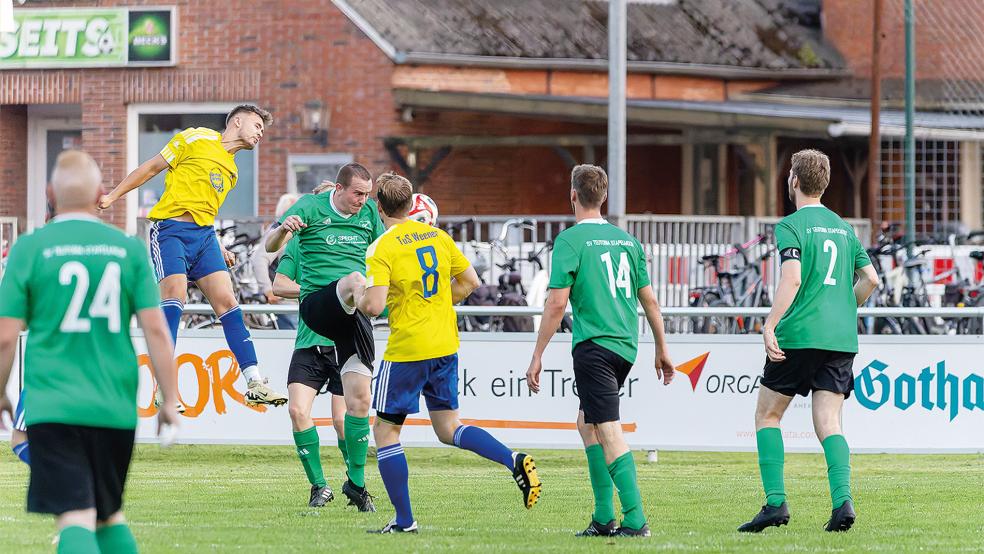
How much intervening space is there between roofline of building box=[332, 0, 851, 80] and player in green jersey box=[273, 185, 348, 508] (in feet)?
50.8

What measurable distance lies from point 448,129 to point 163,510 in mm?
17546

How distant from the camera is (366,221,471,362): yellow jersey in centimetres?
875

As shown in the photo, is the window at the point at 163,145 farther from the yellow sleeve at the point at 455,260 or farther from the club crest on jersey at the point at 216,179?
the yellow sleeve at the point at 455,260

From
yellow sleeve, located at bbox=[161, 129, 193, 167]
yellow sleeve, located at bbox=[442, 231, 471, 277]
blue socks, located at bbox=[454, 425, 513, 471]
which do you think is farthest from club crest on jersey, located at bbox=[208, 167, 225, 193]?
blue socks, located at bbox=[454, 425, 513, 471]

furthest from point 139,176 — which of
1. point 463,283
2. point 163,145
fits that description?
point 163,145

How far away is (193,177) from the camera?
432 inches

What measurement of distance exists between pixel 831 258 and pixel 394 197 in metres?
2.27

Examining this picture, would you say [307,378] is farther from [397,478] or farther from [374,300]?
[374,300]

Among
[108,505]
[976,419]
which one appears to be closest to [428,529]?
[108,505]

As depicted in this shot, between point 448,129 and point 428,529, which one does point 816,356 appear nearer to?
point 428,529

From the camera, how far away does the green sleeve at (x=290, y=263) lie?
34.9 feet

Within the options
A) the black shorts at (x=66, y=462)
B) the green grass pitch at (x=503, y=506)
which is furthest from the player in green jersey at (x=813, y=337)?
the black shorts at (x=66, y=462)

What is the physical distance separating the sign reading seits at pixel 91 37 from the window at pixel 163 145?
92cm

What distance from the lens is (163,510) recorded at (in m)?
10.2
